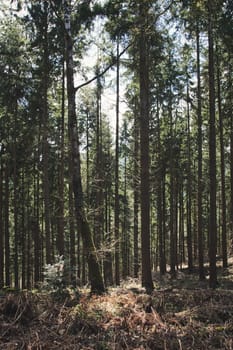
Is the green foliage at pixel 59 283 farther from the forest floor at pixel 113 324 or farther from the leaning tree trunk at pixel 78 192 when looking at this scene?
the leaning tree trunk at pixel 78 192

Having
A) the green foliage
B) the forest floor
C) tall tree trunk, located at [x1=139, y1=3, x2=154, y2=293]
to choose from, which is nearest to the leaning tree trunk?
the green foliage

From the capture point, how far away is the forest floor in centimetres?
462

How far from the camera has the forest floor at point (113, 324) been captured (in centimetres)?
462

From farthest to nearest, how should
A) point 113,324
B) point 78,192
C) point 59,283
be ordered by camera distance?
point 78,192 → point 59,283 → point 113,324

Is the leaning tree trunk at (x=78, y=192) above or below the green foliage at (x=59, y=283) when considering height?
above

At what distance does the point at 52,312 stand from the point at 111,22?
8508 millimetres

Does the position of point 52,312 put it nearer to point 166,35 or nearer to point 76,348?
point 76,348

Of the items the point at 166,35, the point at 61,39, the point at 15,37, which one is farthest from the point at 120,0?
the point at 15,37

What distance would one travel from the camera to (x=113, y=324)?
551cm

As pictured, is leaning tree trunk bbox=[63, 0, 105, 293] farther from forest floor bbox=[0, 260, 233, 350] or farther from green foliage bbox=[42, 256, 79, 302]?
forest floor bbox=[0, 260, 233, 350]

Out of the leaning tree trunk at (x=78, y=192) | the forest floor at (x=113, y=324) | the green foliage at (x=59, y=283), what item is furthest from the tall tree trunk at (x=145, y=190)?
the forest floor at (x=113, y=324)

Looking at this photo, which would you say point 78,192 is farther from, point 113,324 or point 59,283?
point 113,324

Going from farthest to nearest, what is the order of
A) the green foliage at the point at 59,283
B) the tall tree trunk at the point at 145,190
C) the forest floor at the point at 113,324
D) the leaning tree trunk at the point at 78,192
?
1. the tall tree trunk at the point at 145,190
2. the leaning tree trunk at the point at 78,192
3. the green foliage at the point at 59,283
4. the forest floor at the point at 113,324

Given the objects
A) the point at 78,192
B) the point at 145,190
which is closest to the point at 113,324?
the point at 78,192
